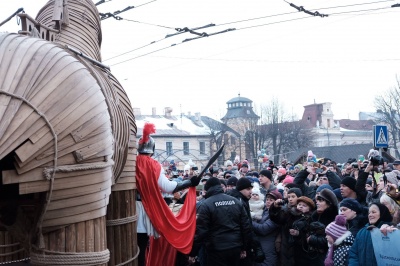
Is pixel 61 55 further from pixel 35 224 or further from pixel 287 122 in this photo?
pixel 287 122

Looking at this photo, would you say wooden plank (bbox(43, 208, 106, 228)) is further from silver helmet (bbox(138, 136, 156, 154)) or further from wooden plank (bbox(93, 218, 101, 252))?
silver helmet (bbox(138, 136, 156, 154))

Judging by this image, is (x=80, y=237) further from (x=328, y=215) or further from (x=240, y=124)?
(x=240, y=124)

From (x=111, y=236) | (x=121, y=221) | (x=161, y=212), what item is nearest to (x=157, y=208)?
(x=161, y=212)

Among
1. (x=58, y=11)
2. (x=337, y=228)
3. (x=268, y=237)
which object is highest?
(x=58, y=11)

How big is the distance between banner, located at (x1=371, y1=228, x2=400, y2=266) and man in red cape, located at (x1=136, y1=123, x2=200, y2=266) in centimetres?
277

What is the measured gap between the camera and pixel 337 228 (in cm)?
645

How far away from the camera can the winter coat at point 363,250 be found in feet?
19.2

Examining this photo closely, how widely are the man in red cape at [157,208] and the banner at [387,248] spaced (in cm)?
277

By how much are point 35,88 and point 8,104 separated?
26 centimetres


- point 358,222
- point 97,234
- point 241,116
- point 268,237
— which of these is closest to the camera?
point 97,234

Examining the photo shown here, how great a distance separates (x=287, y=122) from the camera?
6431cm

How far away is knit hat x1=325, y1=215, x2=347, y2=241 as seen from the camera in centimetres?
642

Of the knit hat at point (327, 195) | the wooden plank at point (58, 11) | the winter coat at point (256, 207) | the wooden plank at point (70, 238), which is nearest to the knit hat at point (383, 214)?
the knit hat at point (327, 195)

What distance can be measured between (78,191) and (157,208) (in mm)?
3043
